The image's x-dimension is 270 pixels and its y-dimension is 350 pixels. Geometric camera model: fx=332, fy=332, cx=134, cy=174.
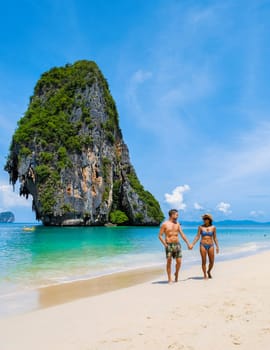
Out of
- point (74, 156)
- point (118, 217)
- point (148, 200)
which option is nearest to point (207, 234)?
point (74, 156)

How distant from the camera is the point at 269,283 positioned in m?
6.29

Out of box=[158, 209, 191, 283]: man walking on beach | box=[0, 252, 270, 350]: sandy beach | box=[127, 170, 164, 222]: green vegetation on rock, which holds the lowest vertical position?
box=[0, 252, 270, 350]: sandy beach

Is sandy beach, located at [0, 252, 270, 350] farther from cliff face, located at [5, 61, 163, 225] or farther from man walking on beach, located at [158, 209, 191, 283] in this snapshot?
cliff face, located at [5, 61, 163, 225]

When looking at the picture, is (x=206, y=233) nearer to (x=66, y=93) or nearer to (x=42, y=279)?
(x=42, y=279)

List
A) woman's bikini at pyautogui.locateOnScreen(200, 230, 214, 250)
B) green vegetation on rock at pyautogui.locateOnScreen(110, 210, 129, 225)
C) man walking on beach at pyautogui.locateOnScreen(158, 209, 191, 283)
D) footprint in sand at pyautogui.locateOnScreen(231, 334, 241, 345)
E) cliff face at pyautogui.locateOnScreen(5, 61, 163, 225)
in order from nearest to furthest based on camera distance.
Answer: footprint in sand at pyautogui.locateOnScreen(231, 334, 241, 345) → man walking on beach at pyautogui.locateOnScreen(158, 209, 191, 283) → woman's bikini at pyautogui.locateOnScreen(200, 230, 214, 250) → cliff face at pyautogui.locateOnScreen(5, 61, 163, 225) → green vegetation on rock at pyautogui.locateOnScreen(110, 210, 129, 225)

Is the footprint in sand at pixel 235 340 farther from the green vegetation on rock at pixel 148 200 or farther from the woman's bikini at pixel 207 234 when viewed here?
the green vegetation on rock at pixel 148 200

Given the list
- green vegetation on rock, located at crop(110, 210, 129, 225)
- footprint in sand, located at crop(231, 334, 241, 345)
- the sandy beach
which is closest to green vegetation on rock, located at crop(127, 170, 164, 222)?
green vegetation on rock, located at crop(110, 210, 129, 225)

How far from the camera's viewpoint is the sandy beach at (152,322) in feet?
10.9

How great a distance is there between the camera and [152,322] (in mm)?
3947

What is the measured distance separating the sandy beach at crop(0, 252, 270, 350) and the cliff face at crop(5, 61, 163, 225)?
39.5m

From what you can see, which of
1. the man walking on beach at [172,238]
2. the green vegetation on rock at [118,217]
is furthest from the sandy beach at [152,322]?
the green vegetation on rock at [118,217]

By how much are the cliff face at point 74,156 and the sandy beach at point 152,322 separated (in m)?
39.5

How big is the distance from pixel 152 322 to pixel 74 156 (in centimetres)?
4390

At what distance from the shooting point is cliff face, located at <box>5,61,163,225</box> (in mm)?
44375
